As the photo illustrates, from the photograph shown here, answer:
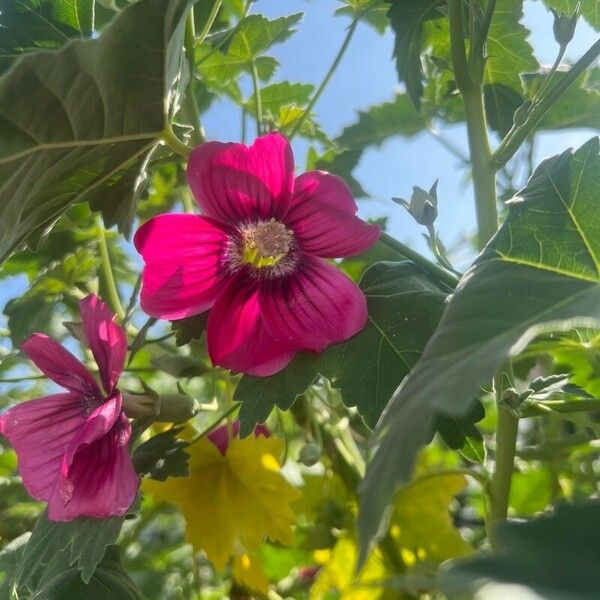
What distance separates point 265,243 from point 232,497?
0.28 m

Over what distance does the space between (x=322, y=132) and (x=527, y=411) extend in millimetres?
473

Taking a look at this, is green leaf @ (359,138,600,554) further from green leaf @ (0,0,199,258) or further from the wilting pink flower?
the wilting pink flower

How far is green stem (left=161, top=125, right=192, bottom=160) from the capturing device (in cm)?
56

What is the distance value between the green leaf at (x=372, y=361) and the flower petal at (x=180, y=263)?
7 cm

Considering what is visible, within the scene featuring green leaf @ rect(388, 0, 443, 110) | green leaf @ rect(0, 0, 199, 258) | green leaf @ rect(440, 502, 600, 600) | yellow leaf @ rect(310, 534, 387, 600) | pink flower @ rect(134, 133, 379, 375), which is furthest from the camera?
yellow leaf @ rect(310, 534, 387, 600)

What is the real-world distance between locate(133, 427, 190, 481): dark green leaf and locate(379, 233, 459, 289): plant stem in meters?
0.22

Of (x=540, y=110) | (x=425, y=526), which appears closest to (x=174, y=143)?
(x=540, y=110)

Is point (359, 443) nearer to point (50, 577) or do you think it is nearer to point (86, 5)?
point (50, 577)

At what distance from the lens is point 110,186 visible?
1.96 feet

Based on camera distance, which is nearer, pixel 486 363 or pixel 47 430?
pixel 486 363

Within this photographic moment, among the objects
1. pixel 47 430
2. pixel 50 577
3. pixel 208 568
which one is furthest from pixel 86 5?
pixel 208 568

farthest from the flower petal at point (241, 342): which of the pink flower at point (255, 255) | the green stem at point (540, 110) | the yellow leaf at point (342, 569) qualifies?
the yellow leaf at point (342, 569)

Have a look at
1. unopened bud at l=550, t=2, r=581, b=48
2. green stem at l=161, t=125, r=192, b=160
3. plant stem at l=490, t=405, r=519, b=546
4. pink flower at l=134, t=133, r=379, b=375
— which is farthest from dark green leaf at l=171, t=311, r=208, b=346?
unopened bud at l=550, t=2, r=581, b=48

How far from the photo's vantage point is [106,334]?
59 cm
